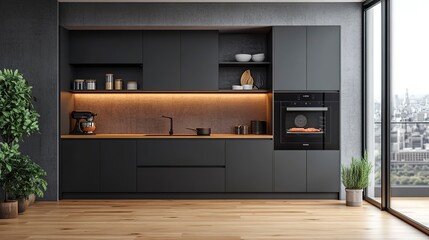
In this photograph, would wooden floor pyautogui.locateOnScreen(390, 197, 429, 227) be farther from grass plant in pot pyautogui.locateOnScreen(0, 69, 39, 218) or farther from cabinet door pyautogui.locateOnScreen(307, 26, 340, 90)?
grass plant in pot pyautogui.locateOnScreen(0, 69, 39, 218)

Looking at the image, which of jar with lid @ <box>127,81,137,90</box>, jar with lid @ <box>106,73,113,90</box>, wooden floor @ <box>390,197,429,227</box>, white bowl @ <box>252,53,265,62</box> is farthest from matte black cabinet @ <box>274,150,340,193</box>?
jar with lid @ <box>106,73,113,90</box>

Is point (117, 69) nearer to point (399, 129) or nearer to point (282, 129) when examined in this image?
point (282, 129)

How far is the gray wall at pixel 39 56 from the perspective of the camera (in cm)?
654

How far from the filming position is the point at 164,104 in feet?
23.8

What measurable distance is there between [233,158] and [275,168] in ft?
1.78

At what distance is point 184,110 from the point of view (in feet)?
23.8

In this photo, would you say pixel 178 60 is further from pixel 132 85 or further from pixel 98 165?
pixel 98 165

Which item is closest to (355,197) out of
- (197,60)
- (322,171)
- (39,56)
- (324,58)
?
(322,171)

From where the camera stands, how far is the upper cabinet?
6699 mm

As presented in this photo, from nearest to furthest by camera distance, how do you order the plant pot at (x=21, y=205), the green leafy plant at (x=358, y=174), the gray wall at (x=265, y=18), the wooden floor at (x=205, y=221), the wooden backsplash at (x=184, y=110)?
the wooden floor at (x=205, y=221) → the plant pot at (x=21, y=205) → the green leafy plant at (x=358, y=174) → the gray wall at (x=265, y=18) → the wooden backsplash at (x=184, y=110)

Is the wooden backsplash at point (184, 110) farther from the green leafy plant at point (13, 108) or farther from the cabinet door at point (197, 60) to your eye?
the green leafy plant at point (13, 108)

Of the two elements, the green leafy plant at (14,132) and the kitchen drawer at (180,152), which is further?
the kitchen drawer at (180,152)

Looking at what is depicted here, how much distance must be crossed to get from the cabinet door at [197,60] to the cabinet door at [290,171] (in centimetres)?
124

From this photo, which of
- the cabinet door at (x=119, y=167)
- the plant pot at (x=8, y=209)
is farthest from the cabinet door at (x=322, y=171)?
the plant pot at (x=8, y=209)
